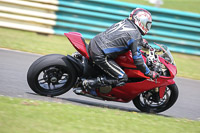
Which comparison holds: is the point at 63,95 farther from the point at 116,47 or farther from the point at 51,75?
the point at 116,47

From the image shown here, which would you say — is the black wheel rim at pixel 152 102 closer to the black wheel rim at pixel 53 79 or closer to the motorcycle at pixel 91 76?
the motorcycle at pixel 91 76

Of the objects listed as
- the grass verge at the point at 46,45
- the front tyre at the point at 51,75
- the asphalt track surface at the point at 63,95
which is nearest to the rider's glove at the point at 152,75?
the asphalt track surface at the point at 63,95

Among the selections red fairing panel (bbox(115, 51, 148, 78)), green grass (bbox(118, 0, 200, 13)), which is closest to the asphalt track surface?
red fairing panel (bbox(115, 51, 148, 78))

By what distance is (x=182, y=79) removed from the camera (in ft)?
28.5

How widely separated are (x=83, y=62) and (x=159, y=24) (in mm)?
6738

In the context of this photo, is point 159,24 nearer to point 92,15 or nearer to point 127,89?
point 92,15

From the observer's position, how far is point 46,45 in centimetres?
1012

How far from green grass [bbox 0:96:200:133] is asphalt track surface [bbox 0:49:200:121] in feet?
2.58

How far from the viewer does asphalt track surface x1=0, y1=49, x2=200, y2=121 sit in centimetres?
570

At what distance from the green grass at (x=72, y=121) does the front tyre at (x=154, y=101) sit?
23.5 inches

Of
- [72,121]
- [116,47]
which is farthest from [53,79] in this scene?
[72,121]

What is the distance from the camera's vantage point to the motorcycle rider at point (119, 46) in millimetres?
5109

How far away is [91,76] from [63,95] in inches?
33.9

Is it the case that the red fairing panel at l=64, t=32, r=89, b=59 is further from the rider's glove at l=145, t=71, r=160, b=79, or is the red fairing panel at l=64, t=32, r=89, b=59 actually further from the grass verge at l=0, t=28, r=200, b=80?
the grass verge at l=0, t=28, r=200, b=80
